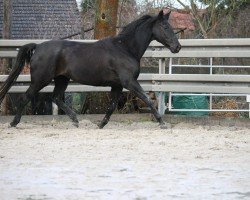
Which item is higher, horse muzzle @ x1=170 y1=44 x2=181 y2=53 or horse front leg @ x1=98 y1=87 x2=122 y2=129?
horse muzzle @ x1=170 y1=44 x2=181 y2=53

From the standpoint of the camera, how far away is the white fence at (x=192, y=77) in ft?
38.2

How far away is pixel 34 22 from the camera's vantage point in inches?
1058

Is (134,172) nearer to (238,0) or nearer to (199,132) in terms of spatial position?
(199,132)

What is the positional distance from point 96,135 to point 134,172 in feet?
11.6

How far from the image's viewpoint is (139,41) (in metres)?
11.4

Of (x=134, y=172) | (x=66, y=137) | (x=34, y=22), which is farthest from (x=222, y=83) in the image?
(x=34, y=22)

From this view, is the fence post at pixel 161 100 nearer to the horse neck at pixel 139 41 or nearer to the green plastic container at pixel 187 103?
the green plastic container at pixel 187 103

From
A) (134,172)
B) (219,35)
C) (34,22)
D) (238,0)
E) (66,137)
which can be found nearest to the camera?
(134,172)

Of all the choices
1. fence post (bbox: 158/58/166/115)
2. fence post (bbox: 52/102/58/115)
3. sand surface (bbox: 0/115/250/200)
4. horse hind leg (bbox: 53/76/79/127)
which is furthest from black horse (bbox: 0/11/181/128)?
fence post (bbox: 52/102/58/115)

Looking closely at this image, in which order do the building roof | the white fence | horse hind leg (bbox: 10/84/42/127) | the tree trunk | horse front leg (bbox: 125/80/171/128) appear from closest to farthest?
1. horse front leg (bbox: 125/80/171/128)
2. horse hind leg (bbox: 10/84/42/127)
3. the white fence
4. the tree trunk
5. the building roof

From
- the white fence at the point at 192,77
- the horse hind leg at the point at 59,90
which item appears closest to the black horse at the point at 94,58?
the horse hind leg at the point at 59,90

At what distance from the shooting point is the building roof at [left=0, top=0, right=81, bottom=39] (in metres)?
23.8

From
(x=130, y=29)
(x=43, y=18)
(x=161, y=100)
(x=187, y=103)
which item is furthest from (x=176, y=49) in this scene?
(x=43, y=18)

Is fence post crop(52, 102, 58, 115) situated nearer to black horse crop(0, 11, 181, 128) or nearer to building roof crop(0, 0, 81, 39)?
black horse crop(0, 11, 181, 128)
